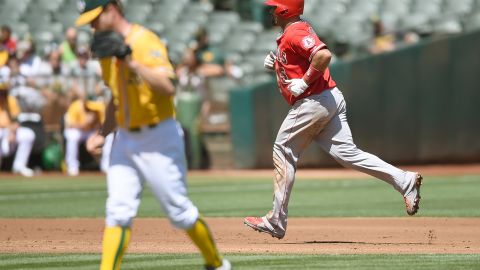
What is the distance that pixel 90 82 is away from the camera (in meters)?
19.2

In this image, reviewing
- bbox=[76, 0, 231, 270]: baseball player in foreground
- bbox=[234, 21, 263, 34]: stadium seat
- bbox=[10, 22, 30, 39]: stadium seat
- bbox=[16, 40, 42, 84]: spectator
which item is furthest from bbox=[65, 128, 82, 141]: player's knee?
bbox=[76, 0, 231, 270]: baseball player in foreground

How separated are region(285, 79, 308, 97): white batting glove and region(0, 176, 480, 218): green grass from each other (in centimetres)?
326

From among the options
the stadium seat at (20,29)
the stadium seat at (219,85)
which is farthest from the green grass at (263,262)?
the stadium seat at (20,29)

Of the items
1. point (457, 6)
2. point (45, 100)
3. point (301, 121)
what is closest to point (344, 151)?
point (301, 121)

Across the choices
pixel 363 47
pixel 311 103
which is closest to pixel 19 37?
pixel 363 47

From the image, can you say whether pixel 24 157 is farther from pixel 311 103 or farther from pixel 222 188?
pixel 311 103

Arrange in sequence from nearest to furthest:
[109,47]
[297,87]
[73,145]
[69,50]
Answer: [109,47] < [297,87] < [73,145] < [69,50]

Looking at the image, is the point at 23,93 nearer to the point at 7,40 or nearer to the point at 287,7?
the point at 7,40

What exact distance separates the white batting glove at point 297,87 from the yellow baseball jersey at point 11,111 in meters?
10.9

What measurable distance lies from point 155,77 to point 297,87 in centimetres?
255

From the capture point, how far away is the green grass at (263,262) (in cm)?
682

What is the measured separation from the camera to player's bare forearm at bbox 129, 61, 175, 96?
5777 millimetres

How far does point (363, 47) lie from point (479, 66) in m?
2.09

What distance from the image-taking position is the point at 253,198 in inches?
538
